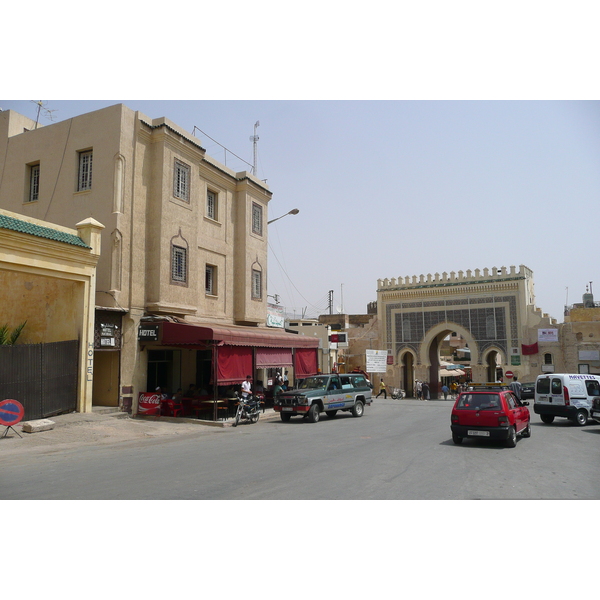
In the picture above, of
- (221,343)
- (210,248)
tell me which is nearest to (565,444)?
(221,343)

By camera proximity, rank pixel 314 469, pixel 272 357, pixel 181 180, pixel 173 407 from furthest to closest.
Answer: pixel 272 357 → pixel 181 180 → pixel 173 407 → pixel 314 469

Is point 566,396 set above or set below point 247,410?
above

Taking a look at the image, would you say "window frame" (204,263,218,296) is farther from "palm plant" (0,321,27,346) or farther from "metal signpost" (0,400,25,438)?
"metal signpost" (0,400,25,438)

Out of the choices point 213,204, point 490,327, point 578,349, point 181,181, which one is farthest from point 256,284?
point 578,349

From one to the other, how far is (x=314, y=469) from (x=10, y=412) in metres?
8.63

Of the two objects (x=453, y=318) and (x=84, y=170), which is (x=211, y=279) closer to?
(x=84, y=170)

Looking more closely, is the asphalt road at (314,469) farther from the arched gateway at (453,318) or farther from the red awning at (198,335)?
the arched gateway at (453,318)

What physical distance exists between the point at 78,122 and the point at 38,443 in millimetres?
13297

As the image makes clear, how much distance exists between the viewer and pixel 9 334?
59.4 ft

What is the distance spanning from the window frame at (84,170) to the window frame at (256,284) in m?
9.75

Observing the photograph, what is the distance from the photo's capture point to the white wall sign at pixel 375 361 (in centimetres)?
3744

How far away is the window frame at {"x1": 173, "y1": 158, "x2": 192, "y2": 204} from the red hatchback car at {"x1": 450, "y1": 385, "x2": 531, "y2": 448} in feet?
47.4

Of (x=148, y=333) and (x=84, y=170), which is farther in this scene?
(x=84, y=170)

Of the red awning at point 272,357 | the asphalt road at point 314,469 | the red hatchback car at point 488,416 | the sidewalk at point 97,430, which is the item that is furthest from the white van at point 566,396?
the sidewalk at point 97,430
